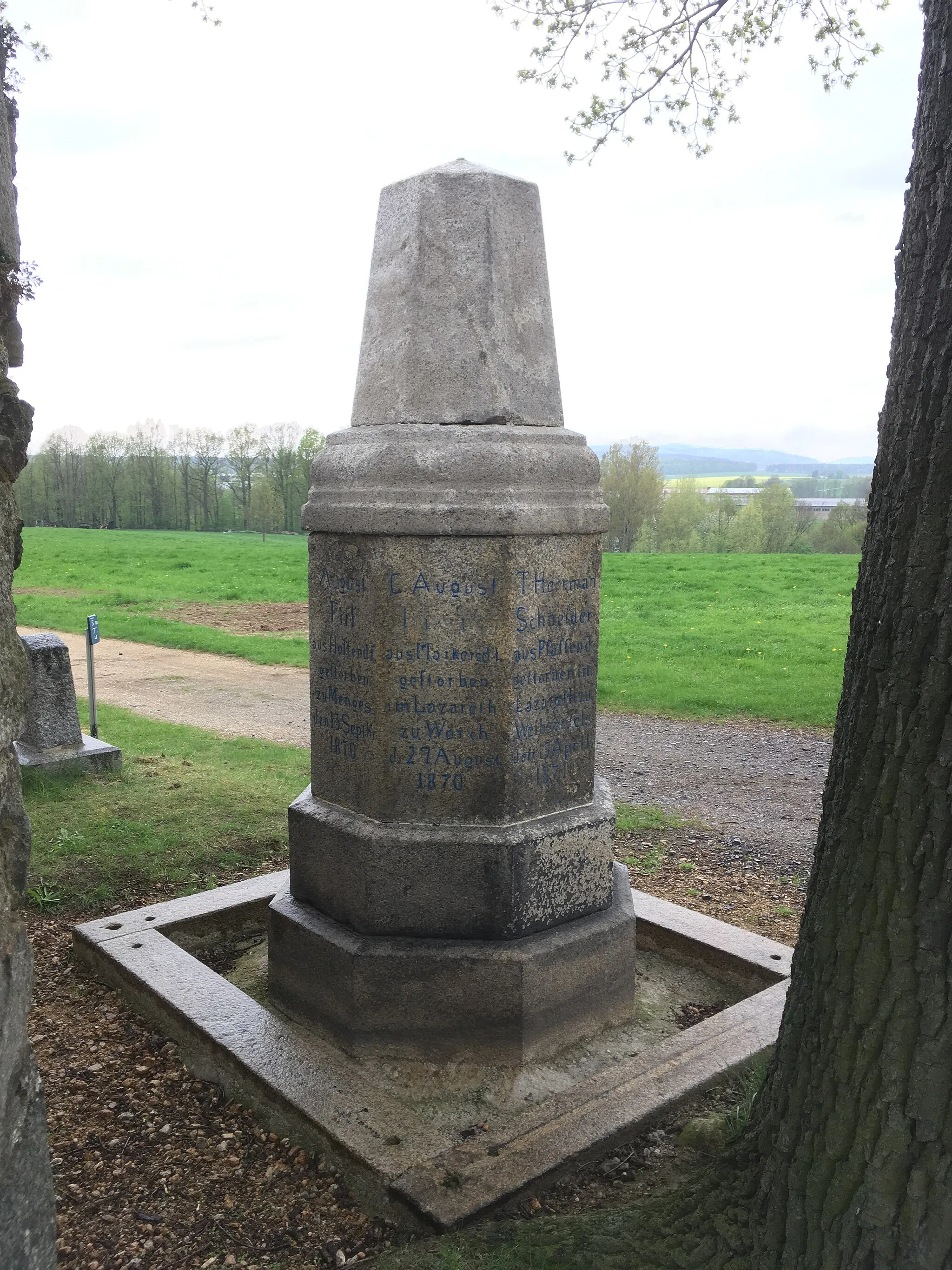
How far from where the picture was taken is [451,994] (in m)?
3.56

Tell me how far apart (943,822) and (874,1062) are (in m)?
0.51

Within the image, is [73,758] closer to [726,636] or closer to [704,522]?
[726,636]

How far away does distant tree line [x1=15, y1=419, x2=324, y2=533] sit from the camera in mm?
41562

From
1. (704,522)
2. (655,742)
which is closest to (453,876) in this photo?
(655,742)

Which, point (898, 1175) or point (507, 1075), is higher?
point (898, 1175)

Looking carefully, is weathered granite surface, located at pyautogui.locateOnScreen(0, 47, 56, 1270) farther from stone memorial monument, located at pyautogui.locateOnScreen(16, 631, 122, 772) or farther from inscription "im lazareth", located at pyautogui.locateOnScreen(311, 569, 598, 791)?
stone memorial monument, located at pyautogui.locateOnScreen(16, 631, 122, 772)

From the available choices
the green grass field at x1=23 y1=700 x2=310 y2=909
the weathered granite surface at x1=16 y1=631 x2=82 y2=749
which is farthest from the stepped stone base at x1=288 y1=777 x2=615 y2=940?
the weathered granite surface at x1=16 y1=631 x2=82 y2=749

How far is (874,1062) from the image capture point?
201cm

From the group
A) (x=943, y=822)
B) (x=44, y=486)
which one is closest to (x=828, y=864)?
(x=943, y=822)

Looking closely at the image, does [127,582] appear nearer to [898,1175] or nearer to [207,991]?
[207,991]

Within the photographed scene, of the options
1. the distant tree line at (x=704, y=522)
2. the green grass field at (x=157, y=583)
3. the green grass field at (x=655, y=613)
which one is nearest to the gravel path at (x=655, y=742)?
the green grass field at (x=655, y=613)

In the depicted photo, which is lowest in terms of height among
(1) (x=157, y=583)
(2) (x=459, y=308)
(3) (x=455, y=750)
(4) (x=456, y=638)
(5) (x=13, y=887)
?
(1) (x=157, y=583)

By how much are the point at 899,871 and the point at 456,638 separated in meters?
1.83

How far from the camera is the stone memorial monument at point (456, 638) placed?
137 inches
